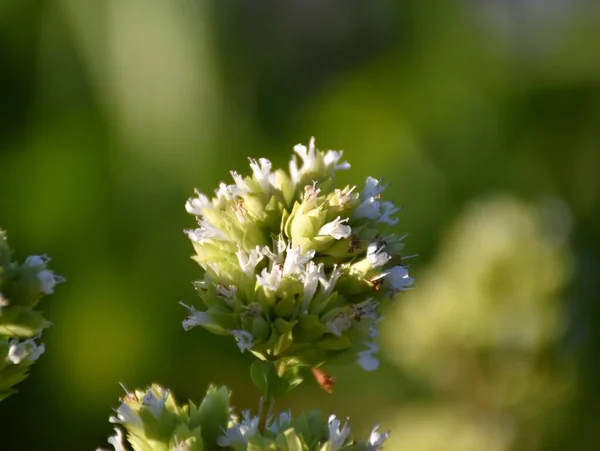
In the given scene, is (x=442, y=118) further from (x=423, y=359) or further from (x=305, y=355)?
(x=305, y=355)

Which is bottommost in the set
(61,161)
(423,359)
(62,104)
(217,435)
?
(423,359)

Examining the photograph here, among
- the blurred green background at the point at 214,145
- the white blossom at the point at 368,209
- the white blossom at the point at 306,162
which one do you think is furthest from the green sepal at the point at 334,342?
the blurred green background at the point at 214,145

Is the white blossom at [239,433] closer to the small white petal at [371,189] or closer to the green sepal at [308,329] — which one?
the green sepal at [308,329]

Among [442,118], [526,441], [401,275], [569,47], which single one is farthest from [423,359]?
[569,47]

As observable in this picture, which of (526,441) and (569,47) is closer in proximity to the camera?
(526,441)

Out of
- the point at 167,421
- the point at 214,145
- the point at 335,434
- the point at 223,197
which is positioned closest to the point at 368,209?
the point at 223,197

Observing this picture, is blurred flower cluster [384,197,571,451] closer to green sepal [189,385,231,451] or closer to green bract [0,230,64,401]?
green sepal [189,385,231,451]
